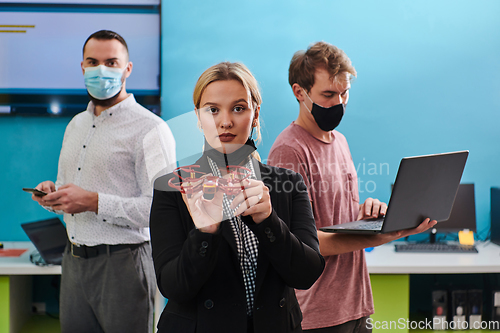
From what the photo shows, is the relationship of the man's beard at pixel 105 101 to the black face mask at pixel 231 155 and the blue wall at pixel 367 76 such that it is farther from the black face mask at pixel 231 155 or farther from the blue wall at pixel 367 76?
the black face mask at pixel 231 155

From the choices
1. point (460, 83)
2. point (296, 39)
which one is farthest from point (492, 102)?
point (296, 39)

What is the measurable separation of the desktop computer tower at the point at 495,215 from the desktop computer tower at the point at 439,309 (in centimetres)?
65

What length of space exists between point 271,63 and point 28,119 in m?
1.68

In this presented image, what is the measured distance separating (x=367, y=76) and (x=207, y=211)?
7.58ft

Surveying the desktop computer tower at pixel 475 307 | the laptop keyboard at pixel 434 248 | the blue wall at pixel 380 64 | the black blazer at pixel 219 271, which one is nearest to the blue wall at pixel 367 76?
the blue wall at pixel 380 64

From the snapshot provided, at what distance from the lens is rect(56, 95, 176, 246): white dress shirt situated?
166cm

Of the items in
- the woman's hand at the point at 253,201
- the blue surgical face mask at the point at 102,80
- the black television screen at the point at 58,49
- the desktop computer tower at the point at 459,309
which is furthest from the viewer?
the black television screen at the point at 58,49

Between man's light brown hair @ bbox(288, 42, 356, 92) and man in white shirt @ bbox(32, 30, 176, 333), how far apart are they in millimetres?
579

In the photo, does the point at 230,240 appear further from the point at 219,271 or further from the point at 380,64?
the point at 380,64

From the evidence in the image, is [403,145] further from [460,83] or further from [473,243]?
[473,243]

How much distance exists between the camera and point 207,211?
0.82 m

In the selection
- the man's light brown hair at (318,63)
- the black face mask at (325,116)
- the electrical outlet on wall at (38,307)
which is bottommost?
the electrical outlet on wall at (38,307)

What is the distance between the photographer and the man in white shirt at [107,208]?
1.64m

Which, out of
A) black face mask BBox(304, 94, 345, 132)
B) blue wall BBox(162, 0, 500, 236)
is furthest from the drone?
blue wall BBox(162, 0, 500, 236)
